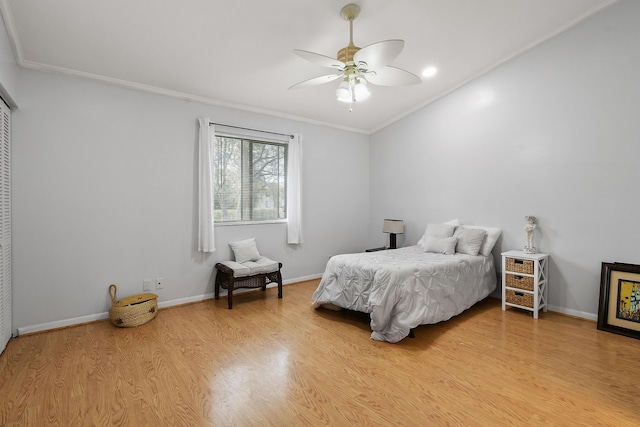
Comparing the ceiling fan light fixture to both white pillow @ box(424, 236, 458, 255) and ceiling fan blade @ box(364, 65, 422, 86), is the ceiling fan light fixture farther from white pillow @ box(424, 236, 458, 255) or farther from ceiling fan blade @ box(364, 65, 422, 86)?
white pillow @ box(424, 236, 458, 255)

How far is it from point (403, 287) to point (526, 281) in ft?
5.30

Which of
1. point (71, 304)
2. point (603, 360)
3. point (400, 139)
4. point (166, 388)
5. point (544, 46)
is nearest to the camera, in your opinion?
point (166, 388)

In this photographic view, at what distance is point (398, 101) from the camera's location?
4.69 meters

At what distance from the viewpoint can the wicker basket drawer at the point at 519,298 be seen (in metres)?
3.41

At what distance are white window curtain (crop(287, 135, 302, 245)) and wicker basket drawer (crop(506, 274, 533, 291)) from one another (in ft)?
9.24

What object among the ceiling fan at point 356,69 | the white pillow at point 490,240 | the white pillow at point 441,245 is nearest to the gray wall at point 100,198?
the ceiling fan at point 356,69

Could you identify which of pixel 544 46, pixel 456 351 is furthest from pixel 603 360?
pixel 544 46

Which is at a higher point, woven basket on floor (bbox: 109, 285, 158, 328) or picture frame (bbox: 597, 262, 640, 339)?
picture frame (bbox: 597, 262, 640, 339)

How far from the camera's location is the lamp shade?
16.4 feet

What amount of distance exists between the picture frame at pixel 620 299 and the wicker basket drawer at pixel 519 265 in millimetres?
612

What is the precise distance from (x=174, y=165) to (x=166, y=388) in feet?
8.27

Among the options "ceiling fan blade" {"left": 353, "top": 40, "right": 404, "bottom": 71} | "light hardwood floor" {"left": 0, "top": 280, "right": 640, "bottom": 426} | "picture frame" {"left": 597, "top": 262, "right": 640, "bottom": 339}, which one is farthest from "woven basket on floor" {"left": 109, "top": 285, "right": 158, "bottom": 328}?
"picture frame" {"left": 597, "top": 262, "right": 640, "bottom": 339}

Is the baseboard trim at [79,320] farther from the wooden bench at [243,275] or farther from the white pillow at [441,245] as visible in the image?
the white pillow at [441,245]

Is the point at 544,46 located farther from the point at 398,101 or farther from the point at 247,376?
the point at 247,376
